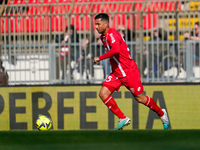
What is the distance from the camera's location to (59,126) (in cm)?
984

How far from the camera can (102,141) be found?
584 cm

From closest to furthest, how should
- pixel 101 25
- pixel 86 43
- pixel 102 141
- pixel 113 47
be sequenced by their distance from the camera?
pixel 102 141
pixel 113 47
pixel 101 25
pixel 86 43

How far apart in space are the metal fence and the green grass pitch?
11.1 feet

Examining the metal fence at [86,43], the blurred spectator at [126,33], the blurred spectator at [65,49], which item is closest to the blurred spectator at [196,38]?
the metal fence at [86,43]

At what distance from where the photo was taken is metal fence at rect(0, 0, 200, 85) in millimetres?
10156

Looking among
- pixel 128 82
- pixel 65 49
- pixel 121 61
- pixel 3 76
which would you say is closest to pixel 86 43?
pixel 65 49

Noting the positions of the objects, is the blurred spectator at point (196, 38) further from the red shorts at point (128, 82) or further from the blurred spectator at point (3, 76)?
the blurred spectator at point (3, 76)

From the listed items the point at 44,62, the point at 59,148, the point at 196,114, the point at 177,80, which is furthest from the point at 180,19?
the point at 59,148

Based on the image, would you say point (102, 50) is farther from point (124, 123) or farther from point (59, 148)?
point (59, 148)

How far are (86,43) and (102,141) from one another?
4732 mm

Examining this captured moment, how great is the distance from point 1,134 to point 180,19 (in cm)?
494

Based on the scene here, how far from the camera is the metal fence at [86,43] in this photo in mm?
10156

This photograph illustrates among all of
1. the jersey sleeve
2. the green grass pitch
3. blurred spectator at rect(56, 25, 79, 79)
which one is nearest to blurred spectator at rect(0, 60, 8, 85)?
blurred spectator at rect(56, 25, 79, 79)

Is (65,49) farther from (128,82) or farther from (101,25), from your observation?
(128,82)
